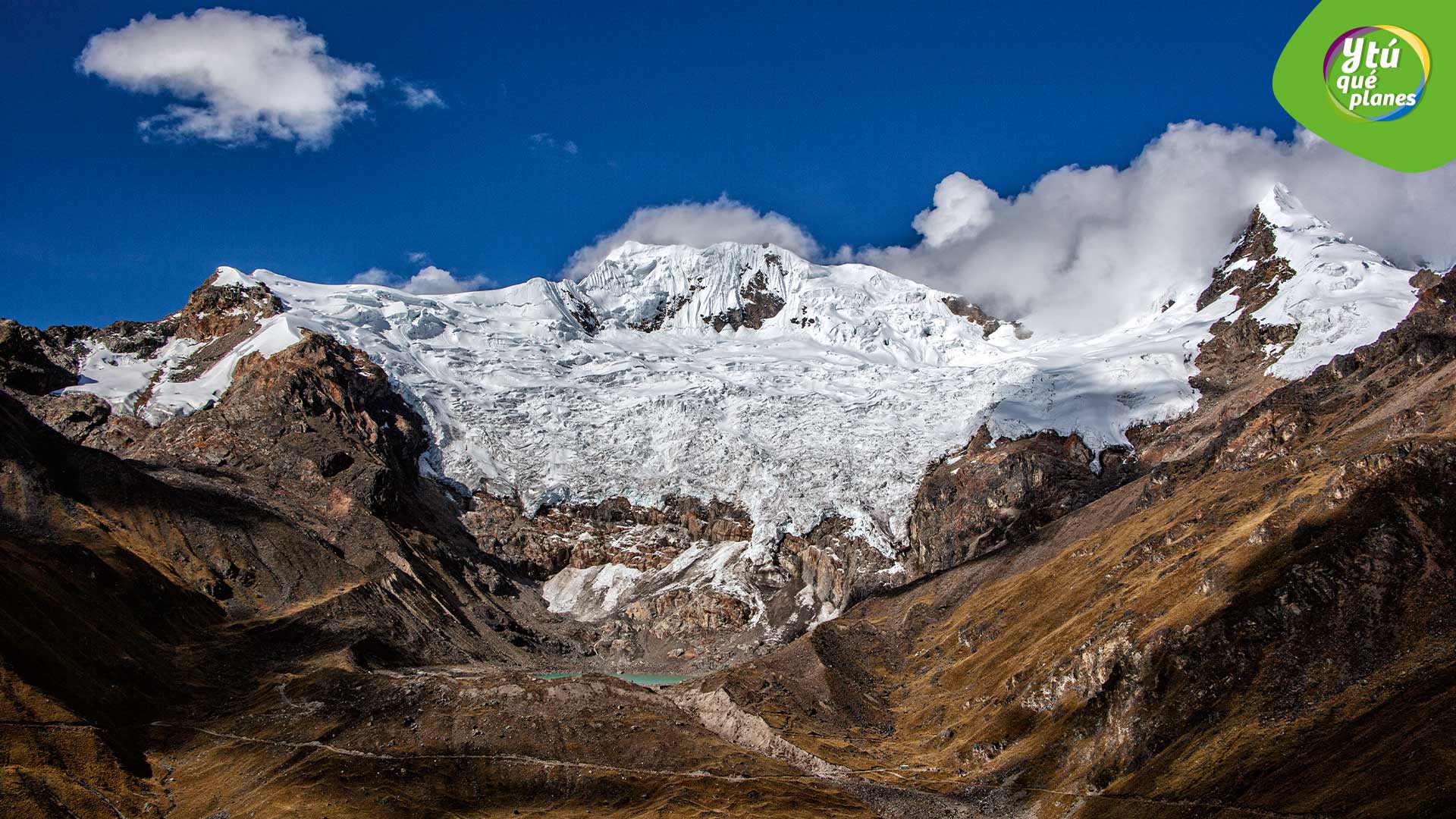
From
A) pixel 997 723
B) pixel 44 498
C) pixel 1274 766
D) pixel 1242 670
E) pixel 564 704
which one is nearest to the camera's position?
pixel 1274 766

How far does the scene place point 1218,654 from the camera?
88.8 metres

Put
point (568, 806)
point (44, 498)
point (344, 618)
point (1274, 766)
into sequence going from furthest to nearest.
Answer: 1. point (344, 618)
2. point (44, 498)
3. point (568, 806)
4. point (1274, 766)

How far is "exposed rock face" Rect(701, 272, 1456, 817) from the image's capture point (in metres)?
71.6

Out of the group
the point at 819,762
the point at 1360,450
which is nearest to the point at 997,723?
the point at 819,762

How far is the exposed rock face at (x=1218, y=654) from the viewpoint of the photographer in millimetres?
71625

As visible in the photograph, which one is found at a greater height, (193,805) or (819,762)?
(193,805)

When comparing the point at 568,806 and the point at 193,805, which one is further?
the point at 568,806

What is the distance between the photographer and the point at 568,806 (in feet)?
309

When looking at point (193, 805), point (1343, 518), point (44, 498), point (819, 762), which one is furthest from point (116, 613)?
point (1343, 518)

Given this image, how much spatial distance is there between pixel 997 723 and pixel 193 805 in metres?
81.7

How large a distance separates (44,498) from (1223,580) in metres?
162

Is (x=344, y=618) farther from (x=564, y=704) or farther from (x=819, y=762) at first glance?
(x=819, y=762)

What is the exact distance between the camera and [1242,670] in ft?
281

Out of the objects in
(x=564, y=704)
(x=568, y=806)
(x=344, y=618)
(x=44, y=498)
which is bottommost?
(x=568, y=806)
